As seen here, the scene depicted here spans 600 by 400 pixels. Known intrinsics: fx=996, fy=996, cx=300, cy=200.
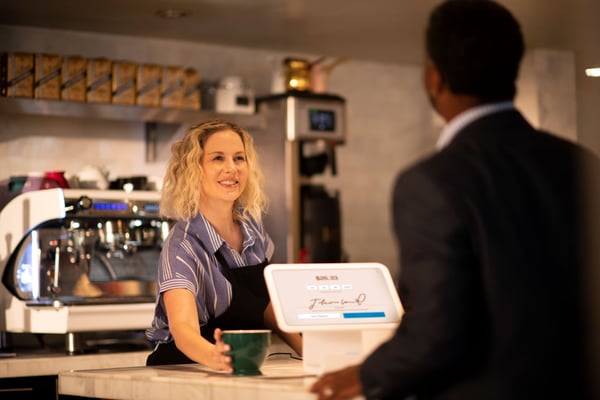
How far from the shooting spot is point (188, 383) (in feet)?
6.50

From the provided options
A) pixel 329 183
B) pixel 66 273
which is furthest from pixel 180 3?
pixel 329 183

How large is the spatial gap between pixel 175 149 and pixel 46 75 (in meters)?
2.05

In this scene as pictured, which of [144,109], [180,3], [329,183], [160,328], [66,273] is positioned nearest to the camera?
[160,328]

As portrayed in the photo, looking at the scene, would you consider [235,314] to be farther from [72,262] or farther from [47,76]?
[47,76]

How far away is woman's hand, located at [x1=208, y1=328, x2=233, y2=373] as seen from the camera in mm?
2055

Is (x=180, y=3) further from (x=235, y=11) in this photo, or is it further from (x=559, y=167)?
(x=559, y=167)

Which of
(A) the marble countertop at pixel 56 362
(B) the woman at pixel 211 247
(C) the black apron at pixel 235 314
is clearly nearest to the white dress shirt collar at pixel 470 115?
(B) the woman at pixel 211 247

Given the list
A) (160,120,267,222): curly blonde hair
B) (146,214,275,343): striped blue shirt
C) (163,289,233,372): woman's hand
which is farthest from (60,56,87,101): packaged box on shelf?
(163,289,233,372): woman's hand

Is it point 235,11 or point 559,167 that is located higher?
point 235,11

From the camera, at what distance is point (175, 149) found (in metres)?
2.73

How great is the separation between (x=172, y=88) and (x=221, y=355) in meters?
3.02

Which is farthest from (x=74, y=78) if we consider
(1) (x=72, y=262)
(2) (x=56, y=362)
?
(2) (x=56, y=362)

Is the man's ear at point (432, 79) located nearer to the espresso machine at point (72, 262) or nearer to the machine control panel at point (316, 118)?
the espresso machine at point (72, 262)
